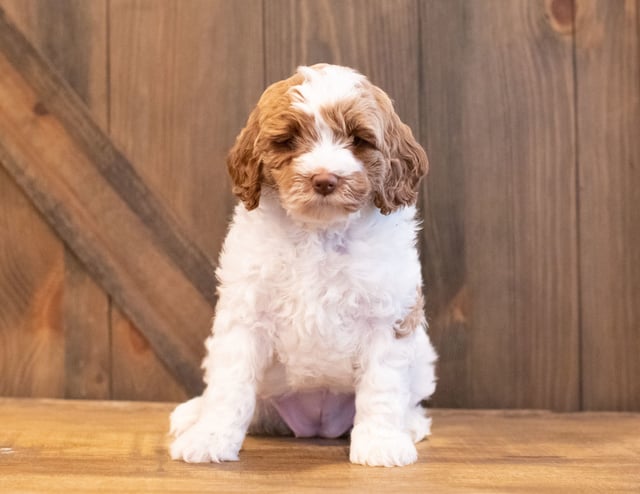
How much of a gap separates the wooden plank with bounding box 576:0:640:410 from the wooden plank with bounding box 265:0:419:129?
0.54 m

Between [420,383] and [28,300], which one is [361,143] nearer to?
[420,383]

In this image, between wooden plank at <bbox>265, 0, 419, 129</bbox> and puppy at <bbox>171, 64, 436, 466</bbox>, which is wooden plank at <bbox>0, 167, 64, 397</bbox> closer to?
puppy at <bbox>171, 64, 436, 466</bbox>

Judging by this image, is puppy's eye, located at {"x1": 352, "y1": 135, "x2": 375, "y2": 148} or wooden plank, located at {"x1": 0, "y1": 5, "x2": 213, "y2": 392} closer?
puppy's eye, located at {"x1": 352, "y1": 135, "x2": 375, "y2": 148}

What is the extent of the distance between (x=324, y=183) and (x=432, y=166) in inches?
35.5

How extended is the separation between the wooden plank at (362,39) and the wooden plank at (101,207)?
2.16 ft

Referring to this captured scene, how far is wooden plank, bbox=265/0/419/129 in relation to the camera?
105 inches

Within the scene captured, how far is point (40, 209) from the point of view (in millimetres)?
2684

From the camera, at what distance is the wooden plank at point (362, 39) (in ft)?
8.73

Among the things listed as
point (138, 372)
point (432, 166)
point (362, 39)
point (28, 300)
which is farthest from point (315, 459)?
point (362, 39)

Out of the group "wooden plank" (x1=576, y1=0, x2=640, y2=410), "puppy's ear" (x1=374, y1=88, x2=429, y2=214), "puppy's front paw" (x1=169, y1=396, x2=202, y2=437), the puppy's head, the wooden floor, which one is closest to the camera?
the wooden floor

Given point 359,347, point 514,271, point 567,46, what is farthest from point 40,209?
point 567,46

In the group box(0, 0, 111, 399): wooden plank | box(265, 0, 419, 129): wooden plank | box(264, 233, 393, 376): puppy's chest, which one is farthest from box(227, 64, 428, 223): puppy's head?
box(0, 0, 111, 399): wooden plank

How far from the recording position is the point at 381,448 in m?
1.94

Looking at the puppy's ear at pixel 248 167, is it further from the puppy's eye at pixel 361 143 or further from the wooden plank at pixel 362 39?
the wooden plank at pixel 362 39
